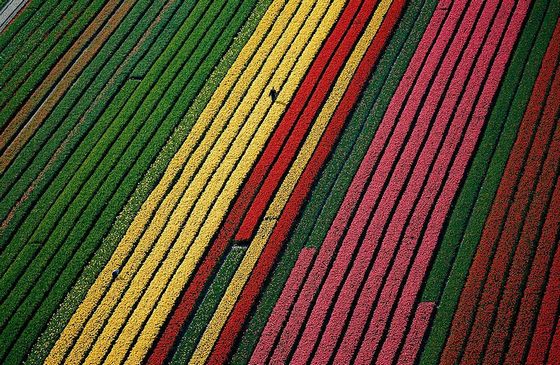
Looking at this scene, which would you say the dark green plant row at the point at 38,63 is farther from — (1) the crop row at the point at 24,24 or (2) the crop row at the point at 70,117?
(2) the crop row at the point at 70,117

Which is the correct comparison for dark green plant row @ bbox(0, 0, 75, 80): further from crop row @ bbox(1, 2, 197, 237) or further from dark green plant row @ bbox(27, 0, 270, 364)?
dark green plant row @ bbox(27, 0, 270, 364)

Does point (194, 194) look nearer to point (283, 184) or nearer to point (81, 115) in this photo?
point (283, 184)

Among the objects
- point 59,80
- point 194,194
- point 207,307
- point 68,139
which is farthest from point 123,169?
point 207,307

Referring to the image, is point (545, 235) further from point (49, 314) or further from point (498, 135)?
point (49, 314)

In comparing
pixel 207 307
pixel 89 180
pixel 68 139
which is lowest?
pixel 207 307

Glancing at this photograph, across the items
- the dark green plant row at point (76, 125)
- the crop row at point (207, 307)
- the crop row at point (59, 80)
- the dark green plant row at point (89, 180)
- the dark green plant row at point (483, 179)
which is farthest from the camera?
the crop row at point (59, 80)

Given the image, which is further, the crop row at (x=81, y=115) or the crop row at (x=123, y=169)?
Result: the crop row at (x=81, y=115)

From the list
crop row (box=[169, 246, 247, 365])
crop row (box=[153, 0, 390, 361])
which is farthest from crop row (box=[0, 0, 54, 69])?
crop row (box=[169, 246, 247, 365])

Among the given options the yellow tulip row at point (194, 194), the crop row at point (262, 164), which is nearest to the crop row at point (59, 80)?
the yellow tulip row at point (194, 194)
